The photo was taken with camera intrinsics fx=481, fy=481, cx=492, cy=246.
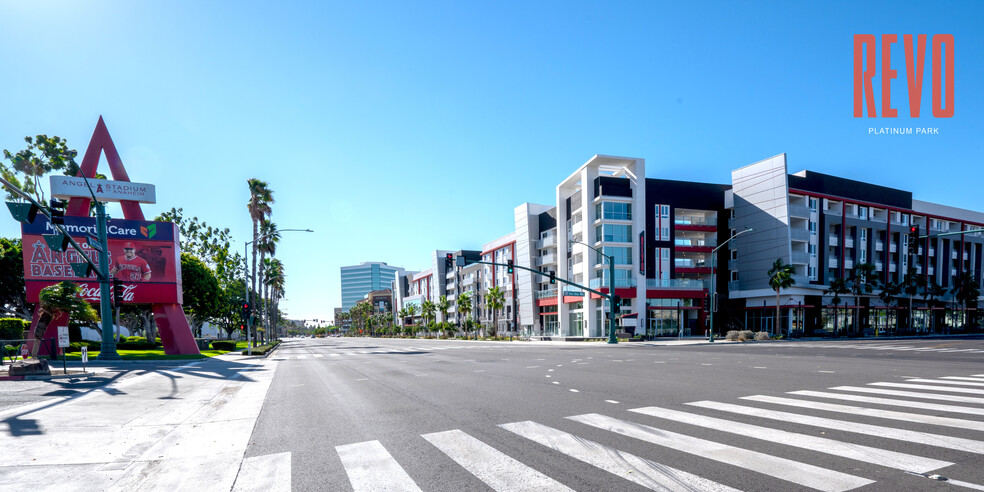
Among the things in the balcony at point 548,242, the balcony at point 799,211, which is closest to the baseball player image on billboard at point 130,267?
the balcony at point 548,242

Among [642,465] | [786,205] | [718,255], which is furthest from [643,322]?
[642,465]

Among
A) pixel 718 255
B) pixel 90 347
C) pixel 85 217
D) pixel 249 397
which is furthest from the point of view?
pixel 718 255

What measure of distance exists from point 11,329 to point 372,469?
40.2 m

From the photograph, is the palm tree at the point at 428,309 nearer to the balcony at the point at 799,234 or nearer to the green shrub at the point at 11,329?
the balcony at the point at 799,234

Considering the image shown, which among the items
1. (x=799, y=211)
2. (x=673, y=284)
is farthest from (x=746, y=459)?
(x=799, y=211)

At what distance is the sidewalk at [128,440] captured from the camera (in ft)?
16.8

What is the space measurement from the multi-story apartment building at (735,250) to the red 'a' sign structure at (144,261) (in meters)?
34.4

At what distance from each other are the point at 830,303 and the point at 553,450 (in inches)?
2534

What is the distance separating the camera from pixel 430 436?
6656mm

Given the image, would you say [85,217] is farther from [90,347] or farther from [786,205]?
[786,205]

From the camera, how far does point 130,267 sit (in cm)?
2803

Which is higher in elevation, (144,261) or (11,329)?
(144,261)

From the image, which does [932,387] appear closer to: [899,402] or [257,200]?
[899,402]

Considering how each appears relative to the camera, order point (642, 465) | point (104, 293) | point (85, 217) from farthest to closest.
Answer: point (85, 217), point (104, 293), point (642, 465)
